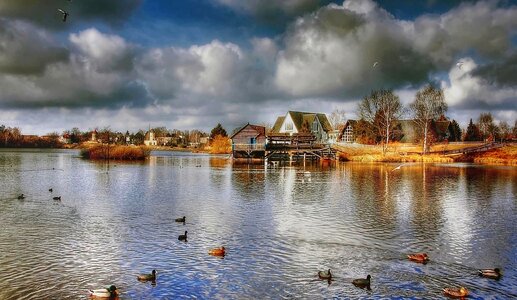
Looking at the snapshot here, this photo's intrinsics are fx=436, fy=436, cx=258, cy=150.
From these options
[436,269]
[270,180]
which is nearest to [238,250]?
[436,269]

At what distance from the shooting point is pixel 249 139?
98.9 metres

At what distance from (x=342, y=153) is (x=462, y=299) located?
3269 inches

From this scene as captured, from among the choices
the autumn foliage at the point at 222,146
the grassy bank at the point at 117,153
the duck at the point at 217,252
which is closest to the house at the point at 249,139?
the grassy bank at the point at 117,153

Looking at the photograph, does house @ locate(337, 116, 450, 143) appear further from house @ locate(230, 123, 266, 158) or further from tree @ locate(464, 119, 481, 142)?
house @ locate(230, 123, 266, 158)

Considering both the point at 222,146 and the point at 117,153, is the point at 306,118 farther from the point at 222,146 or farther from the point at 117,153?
Result: the point at 117,153

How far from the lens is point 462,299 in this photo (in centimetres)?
1393

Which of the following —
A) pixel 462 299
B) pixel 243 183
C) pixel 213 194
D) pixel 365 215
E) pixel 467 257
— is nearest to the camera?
pixel 462 299

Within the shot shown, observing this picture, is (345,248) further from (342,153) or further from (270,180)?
(342,153)

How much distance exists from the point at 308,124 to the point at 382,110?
2712 centimetres

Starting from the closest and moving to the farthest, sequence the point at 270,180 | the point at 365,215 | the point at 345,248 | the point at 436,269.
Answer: the point at 436,269
the point at 345,248
the point at 365,215
the point at 270,180

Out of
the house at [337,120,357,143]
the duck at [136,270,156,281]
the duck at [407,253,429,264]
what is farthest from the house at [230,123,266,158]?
the duck at [136,270,156,281]

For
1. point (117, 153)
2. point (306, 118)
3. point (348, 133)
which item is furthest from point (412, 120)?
point (117, 153)

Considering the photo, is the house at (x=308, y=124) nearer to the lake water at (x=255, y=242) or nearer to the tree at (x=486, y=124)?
the tree at (x=486, y=124)

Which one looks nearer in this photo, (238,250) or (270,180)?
(238,250)
